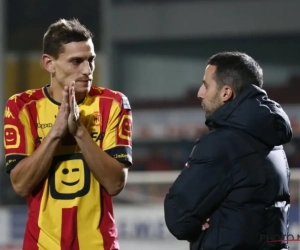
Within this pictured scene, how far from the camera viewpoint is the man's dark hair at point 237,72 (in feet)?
8.81

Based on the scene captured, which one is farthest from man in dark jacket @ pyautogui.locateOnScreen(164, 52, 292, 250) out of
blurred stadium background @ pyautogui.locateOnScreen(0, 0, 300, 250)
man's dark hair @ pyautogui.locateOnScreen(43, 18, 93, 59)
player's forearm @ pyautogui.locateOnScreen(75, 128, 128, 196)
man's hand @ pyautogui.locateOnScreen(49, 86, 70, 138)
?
blurred stadium background @ pyautogui.locateOnScreen(0, 0, 300, 250)

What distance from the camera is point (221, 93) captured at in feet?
8.79

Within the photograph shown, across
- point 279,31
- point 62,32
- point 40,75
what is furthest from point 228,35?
point 62,32

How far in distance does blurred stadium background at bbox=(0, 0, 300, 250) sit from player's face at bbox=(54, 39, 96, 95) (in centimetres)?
821

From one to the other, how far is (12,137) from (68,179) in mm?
268

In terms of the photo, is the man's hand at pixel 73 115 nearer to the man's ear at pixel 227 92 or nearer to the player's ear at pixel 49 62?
the player's ear at pixel 49 62

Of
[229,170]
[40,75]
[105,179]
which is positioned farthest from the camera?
[40,75]

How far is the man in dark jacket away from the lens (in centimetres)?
257

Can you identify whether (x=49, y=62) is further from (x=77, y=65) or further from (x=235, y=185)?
(x=235, y=185)

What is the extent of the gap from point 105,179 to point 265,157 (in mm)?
627

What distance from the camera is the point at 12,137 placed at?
3078mm

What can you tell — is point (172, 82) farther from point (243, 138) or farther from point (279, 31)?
point (243, 138)

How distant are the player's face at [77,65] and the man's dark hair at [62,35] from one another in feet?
0.05

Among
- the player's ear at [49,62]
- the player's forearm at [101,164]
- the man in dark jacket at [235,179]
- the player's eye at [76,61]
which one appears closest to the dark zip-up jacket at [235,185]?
the man in dark jacket at [235,179]
